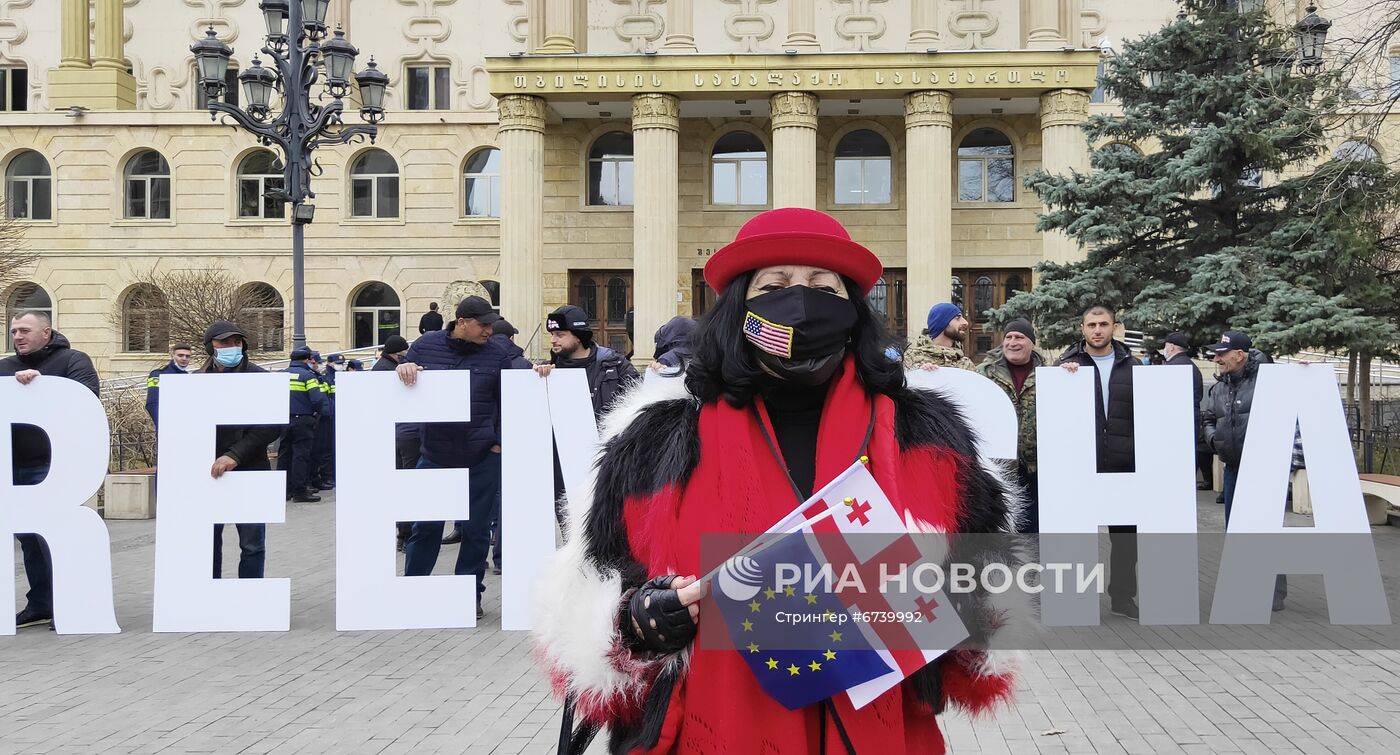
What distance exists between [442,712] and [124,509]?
11.2m

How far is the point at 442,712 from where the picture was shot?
5.96 metres

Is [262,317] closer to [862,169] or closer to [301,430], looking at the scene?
[862,169]

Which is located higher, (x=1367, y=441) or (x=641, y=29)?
(x=641, y=29)

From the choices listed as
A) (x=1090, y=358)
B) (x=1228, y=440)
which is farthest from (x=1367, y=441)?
(x=1090, y=358)

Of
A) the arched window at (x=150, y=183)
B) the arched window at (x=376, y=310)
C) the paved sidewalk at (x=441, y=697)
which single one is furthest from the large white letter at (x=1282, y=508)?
the arched window at (x=150, y=183)

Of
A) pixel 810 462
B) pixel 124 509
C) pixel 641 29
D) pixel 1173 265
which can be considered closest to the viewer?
pixel 810 462

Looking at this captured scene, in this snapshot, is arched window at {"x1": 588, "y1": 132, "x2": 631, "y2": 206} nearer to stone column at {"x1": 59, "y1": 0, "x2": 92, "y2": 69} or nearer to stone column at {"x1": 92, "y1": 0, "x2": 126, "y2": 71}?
stone column at {"x1": 92, "y1": 0, "x2": 126, "y2": 71}

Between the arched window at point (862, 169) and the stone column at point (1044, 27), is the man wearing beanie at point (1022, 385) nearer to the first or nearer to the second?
the stone column at point (1044, 27)

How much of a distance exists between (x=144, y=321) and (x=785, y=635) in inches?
1684

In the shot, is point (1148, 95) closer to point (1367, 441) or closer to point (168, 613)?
point (1367, 441)

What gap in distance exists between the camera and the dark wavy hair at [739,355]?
2537mm

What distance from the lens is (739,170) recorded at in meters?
37.8

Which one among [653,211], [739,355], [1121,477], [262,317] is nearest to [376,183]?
[262,317]

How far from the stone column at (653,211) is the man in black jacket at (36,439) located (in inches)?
980
